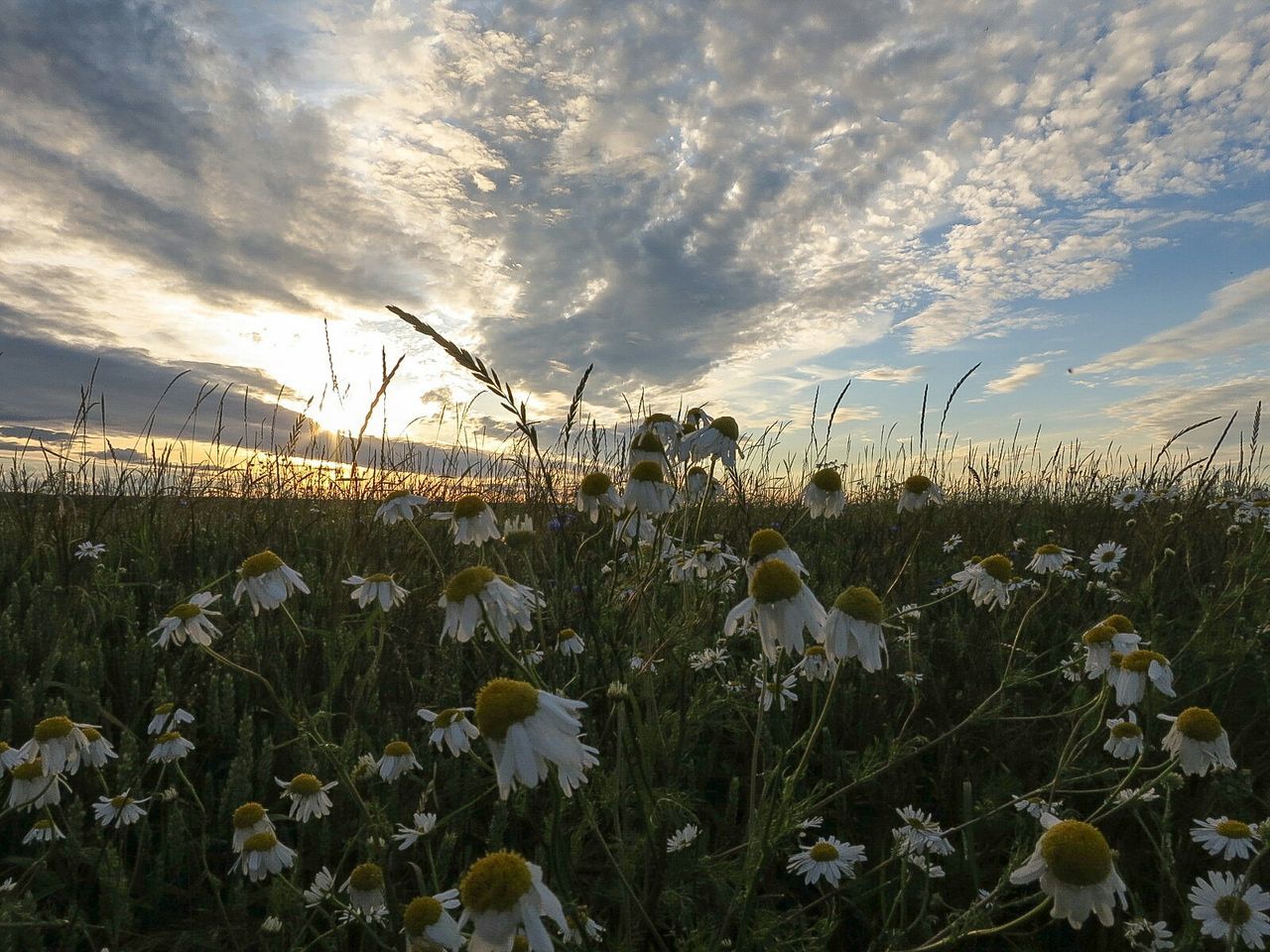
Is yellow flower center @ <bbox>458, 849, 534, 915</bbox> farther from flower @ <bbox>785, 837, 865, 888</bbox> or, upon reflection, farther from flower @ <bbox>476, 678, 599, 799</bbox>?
flower @ <bbox>785, 837, 865, 888</bbox>

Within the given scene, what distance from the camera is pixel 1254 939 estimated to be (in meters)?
1.54

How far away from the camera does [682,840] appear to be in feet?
6.36

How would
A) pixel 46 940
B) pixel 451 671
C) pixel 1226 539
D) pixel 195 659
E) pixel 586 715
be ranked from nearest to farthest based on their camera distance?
pixel 46 940 < pixel 586 715 < pixel 451 671 < pixel 195 659 < pixel 1226 539


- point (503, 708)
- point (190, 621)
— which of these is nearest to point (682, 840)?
point (503, 708)

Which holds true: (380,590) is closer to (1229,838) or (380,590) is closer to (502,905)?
(502,905)

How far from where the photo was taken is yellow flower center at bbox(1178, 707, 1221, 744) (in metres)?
1.79

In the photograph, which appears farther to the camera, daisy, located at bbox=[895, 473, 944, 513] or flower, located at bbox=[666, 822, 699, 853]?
daisy, located at bbox=[895, 473, 944, 513]

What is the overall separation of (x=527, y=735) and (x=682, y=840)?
0.95m

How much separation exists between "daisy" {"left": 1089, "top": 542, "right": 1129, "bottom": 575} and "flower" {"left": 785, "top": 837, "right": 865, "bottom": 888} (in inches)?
111

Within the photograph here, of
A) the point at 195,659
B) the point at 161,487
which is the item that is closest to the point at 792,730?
the point at 195,659

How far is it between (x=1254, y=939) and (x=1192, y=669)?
195 centimetres

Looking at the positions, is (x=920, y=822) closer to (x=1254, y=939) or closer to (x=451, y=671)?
(x=1254, y=939)

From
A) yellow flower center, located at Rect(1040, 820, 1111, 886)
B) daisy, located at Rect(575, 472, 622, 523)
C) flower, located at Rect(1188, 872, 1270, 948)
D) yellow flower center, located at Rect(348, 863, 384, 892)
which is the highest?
daisy, located at Rect(575, 472, 622, 523)

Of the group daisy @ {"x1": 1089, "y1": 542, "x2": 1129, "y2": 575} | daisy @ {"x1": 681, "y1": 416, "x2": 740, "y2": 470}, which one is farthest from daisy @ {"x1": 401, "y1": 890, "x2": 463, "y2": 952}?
daisy @ {"x1": 1089, "y1": 542, "x2": 1129, "y2": 575}
